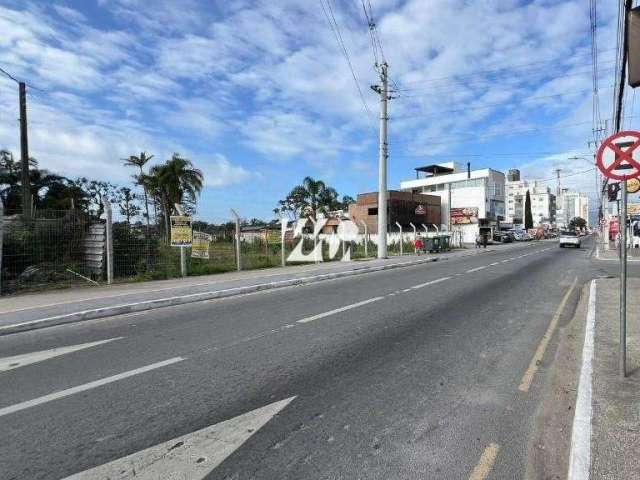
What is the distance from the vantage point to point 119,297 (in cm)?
1005

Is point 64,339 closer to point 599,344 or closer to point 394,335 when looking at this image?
point 394,335

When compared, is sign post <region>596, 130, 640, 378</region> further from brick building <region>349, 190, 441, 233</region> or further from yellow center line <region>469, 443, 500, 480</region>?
brick building <region>349, 190, 441, 233</region>

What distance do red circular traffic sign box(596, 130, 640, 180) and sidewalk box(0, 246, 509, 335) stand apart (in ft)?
27.8

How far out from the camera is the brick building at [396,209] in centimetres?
5329

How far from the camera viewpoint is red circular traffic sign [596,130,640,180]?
4527 millimetres

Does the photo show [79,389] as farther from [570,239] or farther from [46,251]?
[570,239]

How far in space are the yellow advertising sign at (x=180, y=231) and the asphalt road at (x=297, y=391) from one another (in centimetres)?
634

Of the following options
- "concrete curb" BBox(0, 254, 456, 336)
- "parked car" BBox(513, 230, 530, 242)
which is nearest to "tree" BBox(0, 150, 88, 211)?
"concrete curb" BBox(0, 254, 456, 336)

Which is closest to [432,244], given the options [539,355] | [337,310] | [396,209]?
[396,209]

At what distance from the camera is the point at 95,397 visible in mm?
4195

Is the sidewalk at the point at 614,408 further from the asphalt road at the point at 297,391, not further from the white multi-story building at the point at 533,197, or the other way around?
the white multi-story building at the point at 533,197

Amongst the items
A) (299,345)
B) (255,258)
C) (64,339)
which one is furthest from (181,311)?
(255,258)

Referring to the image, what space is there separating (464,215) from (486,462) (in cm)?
6294

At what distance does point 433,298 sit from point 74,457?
323 inches
